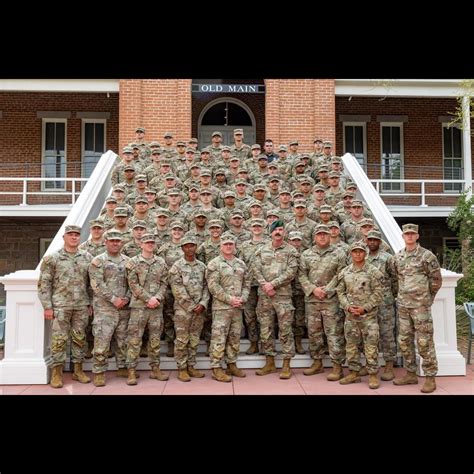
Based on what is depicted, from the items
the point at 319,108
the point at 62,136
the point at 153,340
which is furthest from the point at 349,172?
the point at 62,136

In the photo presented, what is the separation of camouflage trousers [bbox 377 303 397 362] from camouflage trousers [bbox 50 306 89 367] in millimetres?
3732

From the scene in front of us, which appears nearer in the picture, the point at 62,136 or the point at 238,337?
→ the point at 238,337

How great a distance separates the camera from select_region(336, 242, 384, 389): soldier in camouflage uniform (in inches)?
255

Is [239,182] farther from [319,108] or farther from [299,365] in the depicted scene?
[319,108]

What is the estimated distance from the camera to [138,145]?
11.6 metres

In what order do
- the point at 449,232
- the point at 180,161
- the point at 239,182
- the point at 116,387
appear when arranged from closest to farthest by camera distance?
the point at 116,387 < the point at 239,182 < the point at 180,161 < the point at 449,232

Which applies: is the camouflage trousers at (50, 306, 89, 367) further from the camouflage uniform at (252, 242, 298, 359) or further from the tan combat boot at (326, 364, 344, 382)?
the tan combat boot at (326, 364, 344, 382)

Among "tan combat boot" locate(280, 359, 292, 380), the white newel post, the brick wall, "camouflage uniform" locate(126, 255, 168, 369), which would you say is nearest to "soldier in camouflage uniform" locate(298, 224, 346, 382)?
"tan combat boot" locate(280, 359, 292, 380)

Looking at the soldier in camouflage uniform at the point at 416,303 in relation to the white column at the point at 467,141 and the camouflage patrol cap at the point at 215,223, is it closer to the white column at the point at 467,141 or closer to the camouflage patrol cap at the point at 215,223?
the camouflage patrol cap at the point at 215,223

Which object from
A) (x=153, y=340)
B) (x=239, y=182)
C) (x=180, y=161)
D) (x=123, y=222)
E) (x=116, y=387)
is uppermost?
(x=180, y=161)

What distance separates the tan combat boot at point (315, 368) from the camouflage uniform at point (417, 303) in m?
1.07

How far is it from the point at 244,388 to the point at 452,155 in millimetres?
13527

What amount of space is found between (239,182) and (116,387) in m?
4.08

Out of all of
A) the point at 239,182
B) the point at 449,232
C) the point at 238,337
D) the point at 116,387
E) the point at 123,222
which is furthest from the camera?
the point at 449,232
